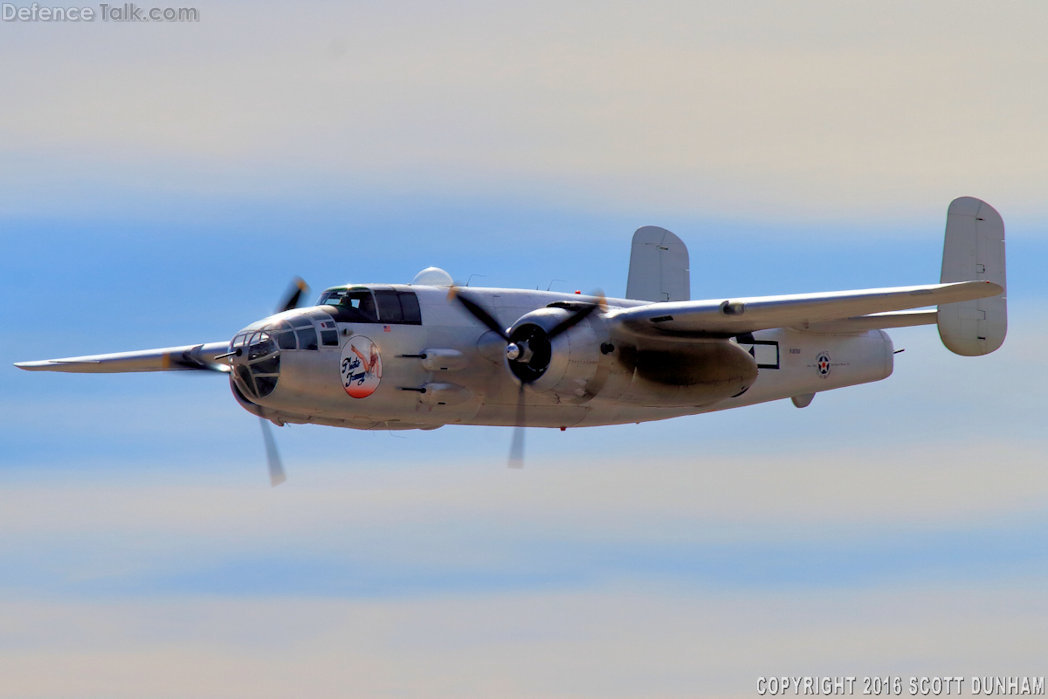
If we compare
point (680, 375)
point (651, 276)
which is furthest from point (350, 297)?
point (651, 276)

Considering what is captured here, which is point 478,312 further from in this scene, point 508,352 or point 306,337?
point 306,337

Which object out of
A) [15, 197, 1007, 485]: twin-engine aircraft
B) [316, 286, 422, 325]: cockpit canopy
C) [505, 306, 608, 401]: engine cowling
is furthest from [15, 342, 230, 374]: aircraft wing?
[505, 306, 608, 401]: engine cowling

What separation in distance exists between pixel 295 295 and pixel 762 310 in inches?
351

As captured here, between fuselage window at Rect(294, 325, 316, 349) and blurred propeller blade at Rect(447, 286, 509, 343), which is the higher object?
blurred propeller blade at Rect(447, 286, 509, 343)

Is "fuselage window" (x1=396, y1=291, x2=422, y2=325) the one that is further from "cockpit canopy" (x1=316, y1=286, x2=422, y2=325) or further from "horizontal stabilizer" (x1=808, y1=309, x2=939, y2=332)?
"horizontal stabilizer" (x1=808, y1=309, x2=939, y2=332)

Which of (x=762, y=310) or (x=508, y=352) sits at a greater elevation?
(x=762, y=310)

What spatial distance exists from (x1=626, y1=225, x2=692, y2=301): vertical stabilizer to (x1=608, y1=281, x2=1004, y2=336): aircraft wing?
20.7 feet

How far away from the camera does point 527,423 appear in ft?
99.7

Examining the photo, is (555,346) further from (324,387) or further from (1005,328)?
(1005,328)

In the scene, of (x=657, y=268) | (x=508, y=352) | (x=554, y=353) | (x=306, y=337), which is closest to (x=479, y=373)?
(x=508, y=352)

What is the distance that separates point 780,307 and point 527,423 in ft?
18.1

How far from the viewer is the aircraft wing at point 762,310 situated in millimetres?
27484

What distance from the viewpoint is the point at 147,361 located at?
34500mm

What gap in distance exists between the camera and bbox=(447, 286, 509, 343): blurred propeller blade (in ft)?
97.5
